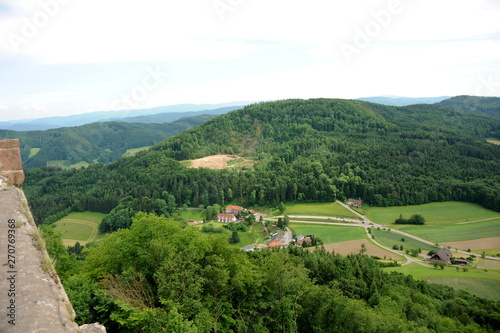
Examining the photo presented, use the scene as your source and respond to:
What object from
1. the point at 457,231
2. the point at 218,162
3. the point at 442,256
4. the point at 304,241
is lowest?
the point at 457,231

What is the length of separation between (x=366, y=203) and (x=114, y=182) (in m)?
92.3

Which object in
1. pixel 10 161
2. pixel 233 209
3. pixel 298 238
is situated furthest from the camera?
pixel 233 209

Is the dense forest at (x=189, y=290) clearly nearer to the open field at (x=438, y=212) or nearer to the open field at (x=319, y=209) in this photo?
the open field at (x=319, y=209)

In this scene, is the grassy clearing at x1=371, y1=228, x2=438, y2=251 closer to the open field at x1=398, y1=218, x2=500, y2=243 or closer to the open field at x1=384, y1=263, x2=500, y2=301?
the open field at x1=398, y1=218, x2=500, y2=243

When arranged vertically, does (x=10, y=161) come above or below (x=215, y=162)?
above

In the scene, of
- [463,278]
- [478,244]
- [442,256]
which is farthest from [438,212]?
[463,278]

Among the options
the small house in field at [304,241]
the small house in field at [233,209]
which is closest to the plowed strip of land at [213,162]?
the small house in field at [233,209]

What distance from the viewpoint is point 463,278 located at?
166 ft

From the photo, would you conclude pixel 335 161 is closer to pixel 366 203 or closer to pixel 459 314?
pixel 366 203

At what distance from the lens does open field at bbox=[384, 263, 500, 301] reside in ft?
154

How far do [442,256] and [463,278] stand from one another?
7477mm

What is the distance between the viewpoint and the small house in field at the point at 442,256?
5709 centimetres

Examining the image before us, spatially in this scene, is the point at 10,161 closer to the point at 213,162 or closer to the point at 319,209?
the point at 319,209

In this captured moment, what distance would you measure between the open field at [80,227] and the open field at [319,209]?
Answer: 2188 inches
